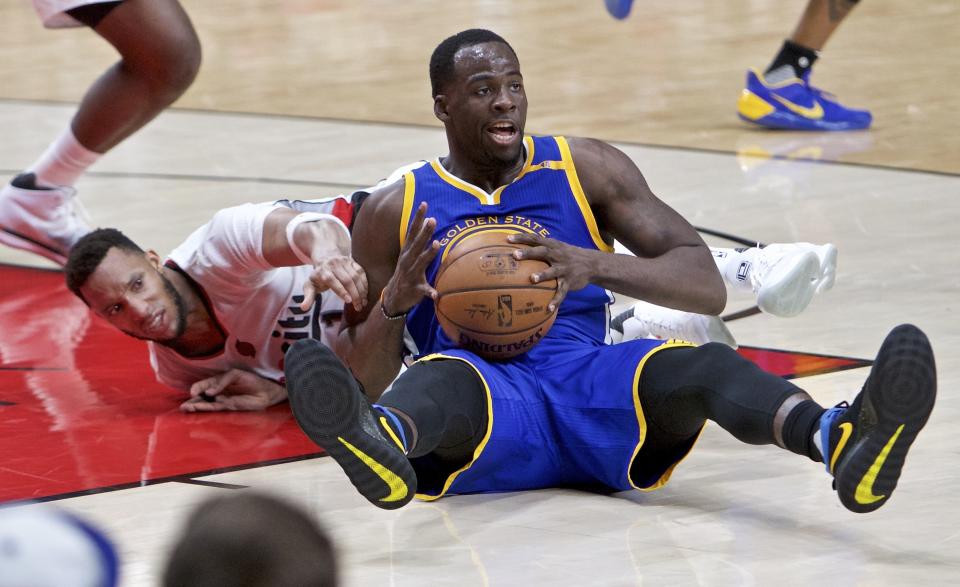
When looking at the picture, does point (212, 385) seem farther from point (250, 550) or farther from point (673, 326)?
point (250, 550)

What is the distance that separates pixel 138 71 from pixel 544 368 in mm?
2839

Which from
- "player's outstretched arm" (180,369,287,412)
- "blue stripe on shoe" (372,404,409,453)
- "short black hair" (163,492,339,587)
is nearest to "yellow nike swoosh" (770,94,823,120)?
"player's outstretched arm" (180,369,287,412)

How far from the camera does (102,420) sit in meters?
4.66

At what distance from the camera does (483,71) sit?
3977 mm

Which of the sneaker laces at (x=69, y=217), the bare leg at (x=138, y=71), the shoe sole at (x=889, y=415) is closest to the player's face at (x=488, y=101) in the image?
the shoe sole at (x=889, y=415)

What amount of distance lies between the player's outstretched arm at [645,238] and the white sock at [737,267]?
66cm

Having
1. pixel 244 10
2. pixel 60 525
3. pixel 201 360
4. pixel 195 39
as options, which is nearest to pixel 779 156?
pixel 195 39

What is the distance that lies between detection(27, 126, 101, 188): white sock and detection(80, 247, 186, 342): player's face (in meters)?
1.88

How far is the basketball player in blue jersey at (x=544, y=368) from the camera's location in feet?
10.8

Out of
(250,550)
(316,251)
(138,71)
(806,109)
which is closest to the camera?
(250,550)

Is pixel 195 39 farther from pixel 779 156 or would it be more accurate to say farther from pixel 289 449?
pixel 779 156

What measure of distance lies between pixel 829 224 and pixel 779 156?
5.00 ft

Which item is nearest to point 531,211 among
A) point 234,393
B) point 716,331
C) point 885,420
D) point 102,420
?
point 716,331

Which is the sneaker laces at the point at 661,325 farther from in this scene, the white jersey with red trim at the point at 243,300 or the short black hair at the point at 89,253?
the short black hair at the point at 89,253
